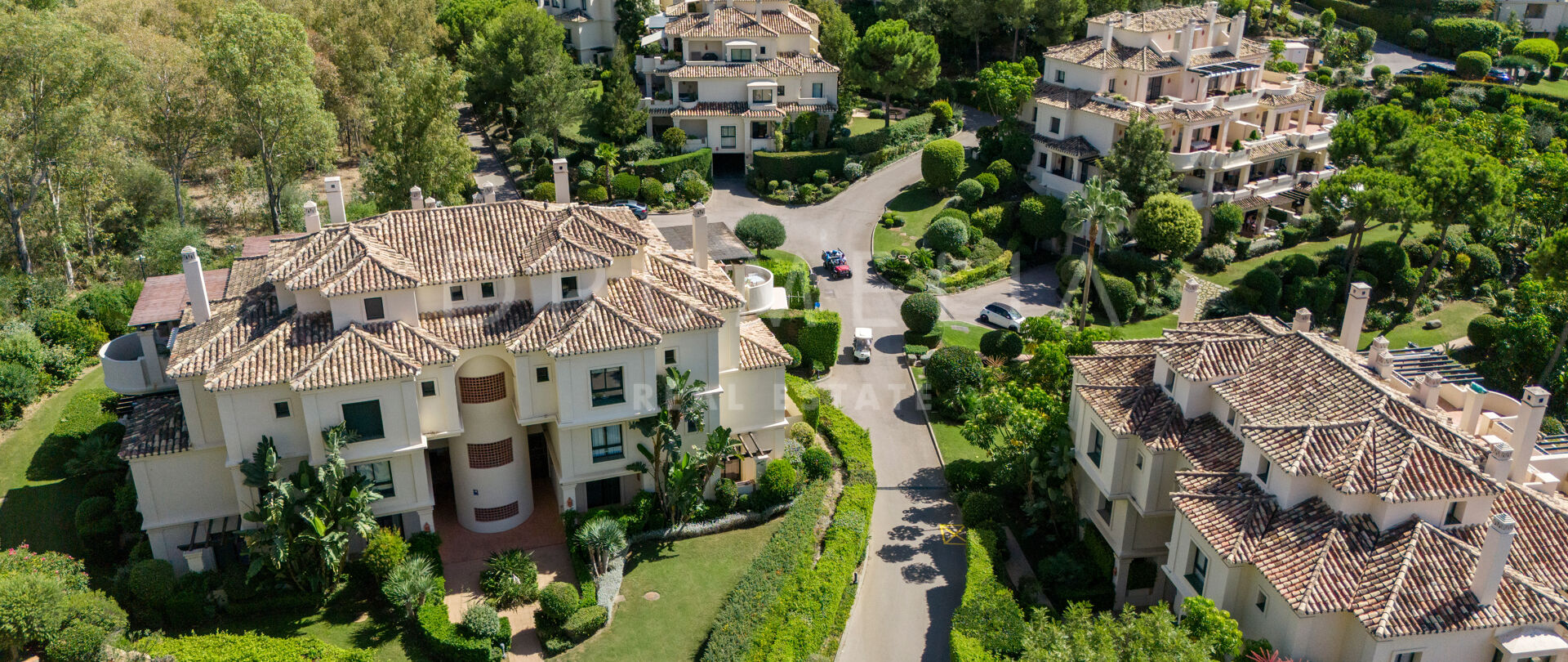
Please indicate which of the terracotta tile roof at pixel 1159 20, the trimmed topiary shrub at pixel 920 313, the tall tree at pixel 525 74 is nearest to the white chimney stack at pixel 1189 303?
the trimmed topiary shrub at pixel 920 313

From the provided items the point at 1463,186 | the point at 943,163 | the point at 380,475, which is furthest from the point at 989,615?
the point at 1463,186

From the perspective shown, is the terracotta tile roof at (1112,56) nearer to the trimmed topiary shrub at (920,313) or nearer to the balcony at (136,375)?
the trimmed topiary shrub at (920,313)

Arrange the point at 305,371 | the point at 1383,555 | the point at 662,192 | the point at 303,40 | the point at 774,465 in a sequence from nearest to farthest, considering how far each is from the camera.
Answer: the point at 1383,555, the point at 305,371, the point at 774,465, the point at 303,40, the point at 662,192

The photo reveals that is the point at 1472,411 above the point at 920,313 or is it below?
above

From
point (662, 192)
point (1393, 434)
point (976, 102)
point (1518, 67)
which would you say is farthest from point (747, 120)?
point (1518, 67)

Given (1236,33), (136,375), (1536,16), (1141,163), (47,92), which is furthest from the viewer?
(1536,16)

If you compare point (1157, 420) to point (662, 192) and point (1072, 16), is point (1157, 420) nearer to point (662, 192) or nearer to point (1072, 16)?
point (662, 192)

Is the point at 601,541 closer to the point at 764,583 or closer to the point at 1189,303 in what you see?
the point at 764,583
